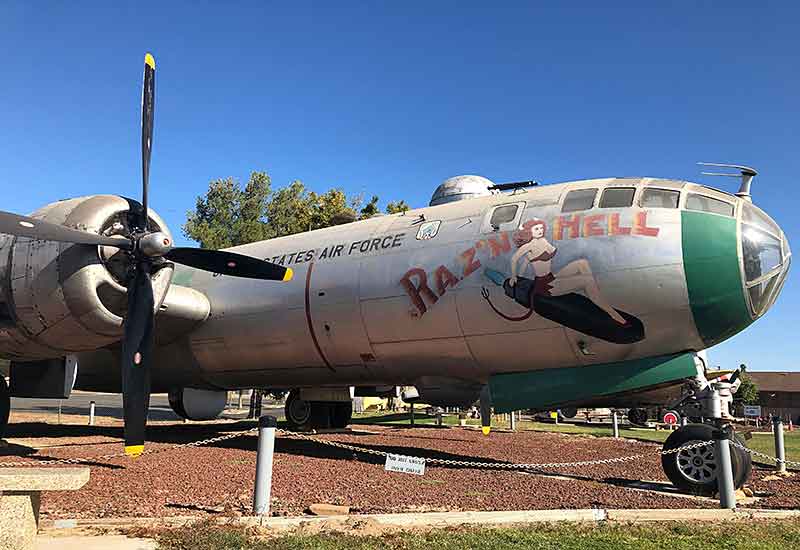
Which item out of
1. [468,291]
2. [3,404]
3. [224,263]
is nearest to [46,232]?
[224,263]

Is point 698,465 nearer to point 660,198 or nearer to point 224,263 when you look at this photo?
point 660,198

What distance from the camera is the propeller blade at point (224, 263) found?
1314 cm

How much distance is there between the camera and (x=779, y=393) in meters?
78.6

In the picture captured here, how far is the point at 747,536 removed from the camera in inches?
281

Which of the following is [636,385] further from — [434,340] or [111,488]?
[111,488]

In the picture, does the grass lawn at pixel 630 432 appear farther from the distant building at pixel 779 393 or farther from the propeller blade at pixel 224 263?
the distant building at pixel 779 393

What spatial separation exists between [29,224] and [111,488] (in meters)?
4.72

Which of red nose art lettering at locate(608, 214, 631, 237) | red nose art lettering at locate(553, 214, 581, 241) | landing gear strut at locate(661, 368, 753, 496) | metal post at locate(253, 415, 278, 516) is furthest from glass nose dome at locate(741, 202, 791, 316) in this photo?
metal post at locate(253, 415, 278, 516)

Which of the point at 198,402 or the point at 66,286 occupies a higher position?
the point at 66,286

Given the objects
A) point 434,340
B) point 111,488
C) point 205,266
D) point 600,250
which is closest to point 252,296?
point 205,266

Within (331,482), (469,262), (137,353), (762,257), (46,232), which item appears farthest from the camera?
(469,262)

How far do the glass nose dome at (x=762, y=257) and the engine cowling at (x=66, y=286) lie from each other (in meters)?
11.2

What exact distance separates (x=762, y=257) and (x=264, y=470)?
358 inches

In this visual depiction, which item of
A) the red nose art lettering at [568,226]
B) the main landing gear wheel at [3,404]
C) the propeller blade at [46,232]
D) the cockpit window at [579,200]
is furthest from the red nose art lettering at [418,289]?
the main landing gear wheel at [3,404]
